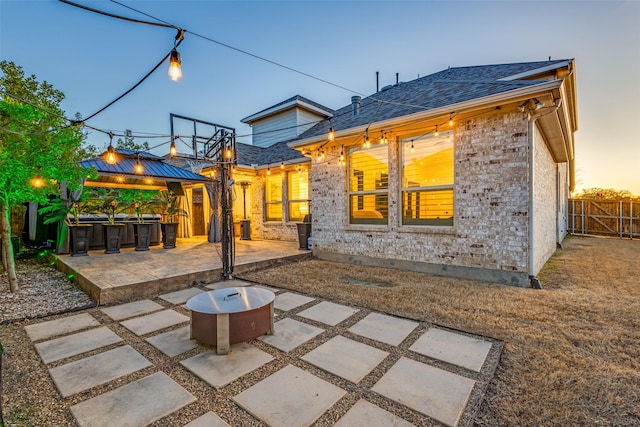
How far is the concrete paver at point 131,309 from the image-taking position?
11.6 feet

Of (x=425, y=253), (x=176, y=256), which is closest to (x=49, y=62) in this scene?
(x=176, y=256)

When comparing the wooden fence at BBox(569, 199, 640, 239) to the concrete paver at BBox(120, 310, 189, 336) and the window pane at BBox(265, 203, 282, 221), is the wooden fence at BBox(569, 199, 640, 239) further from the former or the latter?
the concrete paver at BBox(120, 310, 189, 336)

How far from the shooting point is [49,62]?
9.09 metres

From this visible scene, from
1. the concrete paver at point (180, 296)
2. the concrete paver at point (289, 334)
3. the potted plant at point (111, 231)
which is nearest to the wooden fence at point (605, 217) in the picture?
the concrete paver at point (289, 334)

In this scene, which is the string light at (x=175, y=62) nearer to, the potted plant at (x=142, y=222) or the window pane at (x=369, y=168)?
the window pane at (x=369, y=168)

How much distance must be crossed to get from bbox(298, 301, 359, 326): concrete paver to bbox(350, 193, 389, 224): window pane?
311 cm

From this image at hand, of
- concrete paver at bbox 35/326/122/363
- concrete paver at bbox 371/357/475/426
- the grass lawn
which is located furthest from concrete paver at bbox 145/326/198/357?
the grass lawn

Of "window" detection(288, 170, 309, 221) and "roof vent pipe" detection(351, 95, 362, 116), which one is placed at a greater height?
"roof vent pipe" detection(351, 95, 362, 116)

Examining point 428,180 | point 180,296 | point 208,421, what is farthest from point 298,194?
point 208,421

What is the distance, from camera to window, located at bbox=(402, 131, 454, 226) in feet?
17.9

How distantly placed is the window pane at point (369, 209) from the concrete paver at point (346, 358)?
401 cm

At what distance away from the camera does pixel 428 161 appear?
572 centimetres

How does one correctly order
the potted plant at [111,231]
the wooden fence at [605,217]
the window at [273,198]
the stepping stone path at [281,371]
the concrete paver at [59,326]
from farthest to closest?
1. the wooden fence at [605,217]
2. the window at [273,198]
3. the potted plant at [111,231]
4. the concrete paver at [59,326]
5. the stepping stone path at [281,371]

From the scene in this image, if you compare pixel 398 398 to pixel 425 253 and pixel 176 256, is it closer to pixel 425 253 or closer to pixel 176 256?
pixel 425 253
